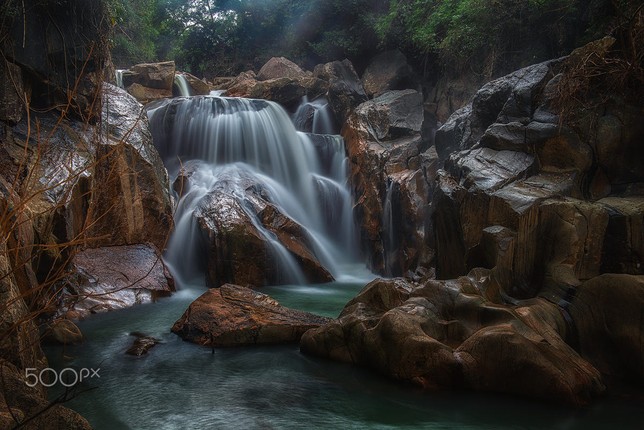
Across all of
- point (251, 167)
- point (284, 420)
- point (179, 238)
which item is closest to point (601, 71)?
point (284, 420)

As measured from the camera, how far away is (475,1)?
43.1 ft

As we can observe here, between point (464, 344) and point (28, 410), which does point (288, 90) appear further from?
point (28, 410)

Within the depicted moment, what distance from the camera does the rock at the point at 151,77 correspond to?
1795cm

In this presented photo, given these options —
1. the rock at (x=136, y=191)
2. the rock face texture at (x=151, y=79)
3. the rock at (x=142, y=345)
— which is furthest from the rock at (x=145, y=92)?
the rock at (x=142, y=345)

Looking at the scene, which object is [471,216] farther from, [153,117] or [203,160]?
[153,117]

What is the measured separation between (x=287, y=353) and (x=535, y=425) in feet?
9.34

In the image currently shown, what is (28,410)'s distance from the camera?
298cm

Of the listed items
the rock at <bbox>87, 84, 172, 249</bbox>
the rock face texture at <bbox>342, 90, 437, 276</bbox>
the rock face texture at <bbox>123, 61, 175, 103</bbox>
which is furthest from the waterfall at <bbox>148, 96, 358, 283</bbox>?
the rock face texture at <bbox>123, 61, 175, 103</bbox>

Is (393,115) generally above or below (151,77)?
below

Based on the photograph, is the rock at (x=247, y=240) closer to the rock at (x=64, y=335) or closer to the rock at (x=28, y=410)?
the rock at (x=64, y=335)

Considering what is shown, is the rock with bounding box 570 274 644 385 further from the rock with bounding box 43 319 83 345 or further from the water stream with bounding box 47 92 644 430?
the rock with bounding box 43 319 83 345

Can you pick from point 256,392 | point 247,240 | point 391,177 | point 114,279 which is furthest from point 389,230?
point 256,392

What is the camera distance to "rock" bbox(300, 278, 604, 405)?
4.84 m

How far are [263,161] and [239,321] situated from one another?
8183 millimetres
